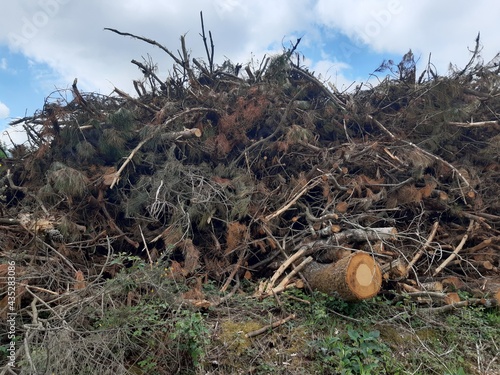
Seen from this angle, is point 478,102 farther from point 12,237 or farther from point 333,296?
point 12,237

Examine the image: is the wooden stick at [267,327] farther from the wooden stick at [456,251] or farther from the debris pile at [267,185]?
the wooden stick at [456,251]

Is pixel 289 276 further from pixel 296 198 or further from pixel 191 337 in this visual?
pixel 191 337

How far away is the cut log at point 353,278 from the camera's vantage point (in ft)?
10.4

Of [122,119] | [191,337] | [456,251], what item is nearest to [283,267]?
[191,337]

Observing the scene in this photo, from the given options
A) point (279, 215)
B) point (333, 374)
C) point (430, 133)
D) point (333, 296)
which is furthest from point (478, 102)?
point (333, 374)

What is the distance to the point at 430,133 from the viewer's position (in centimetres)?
557

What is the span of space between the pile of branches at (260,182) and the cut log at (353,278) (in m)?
0.30

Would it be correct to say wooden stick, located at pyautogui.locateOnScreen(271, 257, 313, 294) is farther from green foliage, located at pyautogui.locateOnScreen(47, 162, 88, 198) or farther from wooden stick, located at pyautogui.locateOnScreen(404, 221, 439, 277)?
green foliage, located at pyautogui.locateOnScreen(47, 162, 88, 198)

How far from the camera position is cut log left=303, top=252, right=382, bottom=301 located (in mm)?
3158

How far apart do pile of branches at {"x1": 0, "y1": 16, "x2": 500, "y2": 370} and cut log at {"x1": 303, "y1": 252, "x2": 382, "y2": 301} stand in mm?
303

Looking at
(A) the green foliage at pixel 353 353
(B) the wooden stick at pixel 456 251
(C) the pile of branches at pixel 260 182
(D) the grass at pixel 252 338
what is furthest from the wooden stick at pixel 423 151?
(A) the green foliage at pixel 353 353

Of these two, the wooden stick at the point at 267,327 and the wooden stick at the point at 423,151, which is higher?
the wooden stick at the point at 423,151

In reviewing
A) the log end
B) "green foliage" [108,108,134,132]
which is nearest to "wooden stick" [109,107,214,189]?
"green foliage" [108,108,134,132]

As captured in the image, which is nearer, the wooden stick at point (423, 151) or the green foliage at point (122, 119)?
the wooden stick at point (423, 151)
